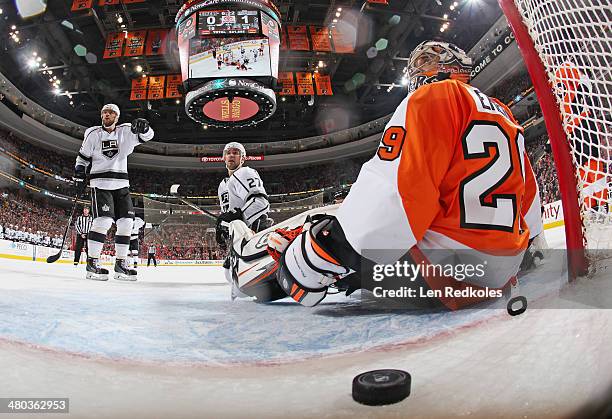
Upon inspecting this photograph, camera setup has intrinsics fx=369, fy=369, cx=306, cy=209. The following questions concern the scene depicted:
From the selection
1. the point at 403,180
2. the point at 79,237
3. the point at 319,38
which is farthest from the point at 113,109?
the point at 403,180

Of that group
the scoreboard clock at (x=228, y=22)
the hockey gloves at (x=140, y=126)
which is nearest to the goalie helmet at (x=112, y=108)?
the hockey gloves at (x=140, y=126)

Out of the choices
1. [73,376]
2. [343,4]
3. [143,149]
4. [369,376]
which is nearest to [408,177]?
[369,376]

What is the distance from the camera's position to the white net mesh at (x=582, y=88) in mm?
495

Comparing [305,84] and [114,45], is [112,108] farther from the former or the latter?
[305,84]

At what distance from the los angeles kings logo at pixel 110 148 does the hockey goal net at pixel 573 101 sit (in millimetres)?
1477

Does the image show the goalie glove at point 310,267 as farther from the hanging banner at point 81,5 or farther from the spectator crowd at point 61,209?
the hanging banner at point 81,5

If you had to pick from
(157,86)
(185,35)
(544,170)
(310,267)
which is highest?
(185,35)

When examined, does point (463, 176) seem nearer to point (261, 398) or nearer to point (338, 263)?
point (338, 263)

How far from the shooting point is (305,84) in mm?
2010

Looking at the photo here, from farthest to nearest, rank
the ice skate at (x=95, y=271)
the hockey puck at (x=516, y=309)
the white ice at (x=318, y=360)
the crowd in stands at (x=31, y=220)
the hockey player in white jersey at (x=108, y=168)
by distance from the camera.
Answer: the crowd in stands at (x=31, y=220), the hockey player in white jersey at (x=108, y=168), the ice skate at (x=95, y=271), the hockey puck at (x=516, y=309), the white ice at (x=318, y=360)

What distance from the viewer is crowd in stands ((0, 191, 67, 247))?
2.18 metres

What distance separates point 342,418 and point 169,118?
2.27 m

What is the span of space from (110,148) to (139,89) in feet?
1.18

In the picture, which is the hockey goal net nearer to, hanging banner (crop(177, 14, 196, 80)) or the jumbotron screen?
the jumbotron screen
